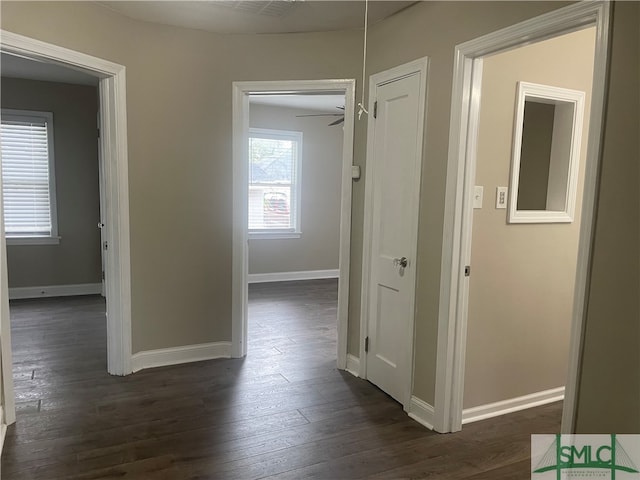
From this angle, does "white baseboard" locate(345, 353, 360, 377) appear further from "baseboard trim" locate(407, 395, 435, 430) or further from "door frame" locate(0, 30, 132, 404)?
"door frame" locate(0, 30, 132, 404)

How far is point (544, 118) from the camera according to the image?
292 cm

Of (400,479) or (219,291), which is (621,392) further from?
(219,291)

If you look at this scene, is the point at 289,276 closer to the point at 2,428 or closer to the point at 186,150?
the point at 186,150

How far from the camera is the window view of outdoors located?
6.46m

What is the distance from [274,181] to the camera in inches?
260

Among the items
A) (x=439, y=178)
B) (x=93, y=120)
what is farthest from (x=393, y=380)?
(x=93, y=120)

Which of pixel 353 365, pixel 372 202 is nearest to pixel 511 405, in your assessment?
pixel 353 365

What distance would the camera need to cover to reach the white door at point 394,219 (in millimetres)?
2732

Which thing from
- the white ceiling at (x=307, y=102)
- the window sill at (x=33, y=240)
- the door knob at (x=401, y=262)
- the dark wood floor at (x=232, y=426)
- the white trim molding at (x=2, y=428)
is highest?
the white ceiling at (x=307, y=102)

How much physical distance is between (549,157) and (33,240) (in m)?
5.37

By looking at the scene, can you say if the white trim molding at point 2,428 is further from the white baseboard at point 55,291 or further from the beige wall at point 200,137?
the white baseboard at point 55,291

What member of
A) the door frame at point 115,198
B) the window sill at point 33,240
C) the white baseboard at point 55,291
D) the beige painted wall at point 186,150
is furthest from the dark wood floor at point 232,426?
the window sill at point 33,240

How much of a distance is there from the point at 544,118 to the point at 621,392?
188 cm

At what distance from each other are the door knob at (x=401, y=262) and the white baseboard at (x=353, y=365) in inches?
34.8
